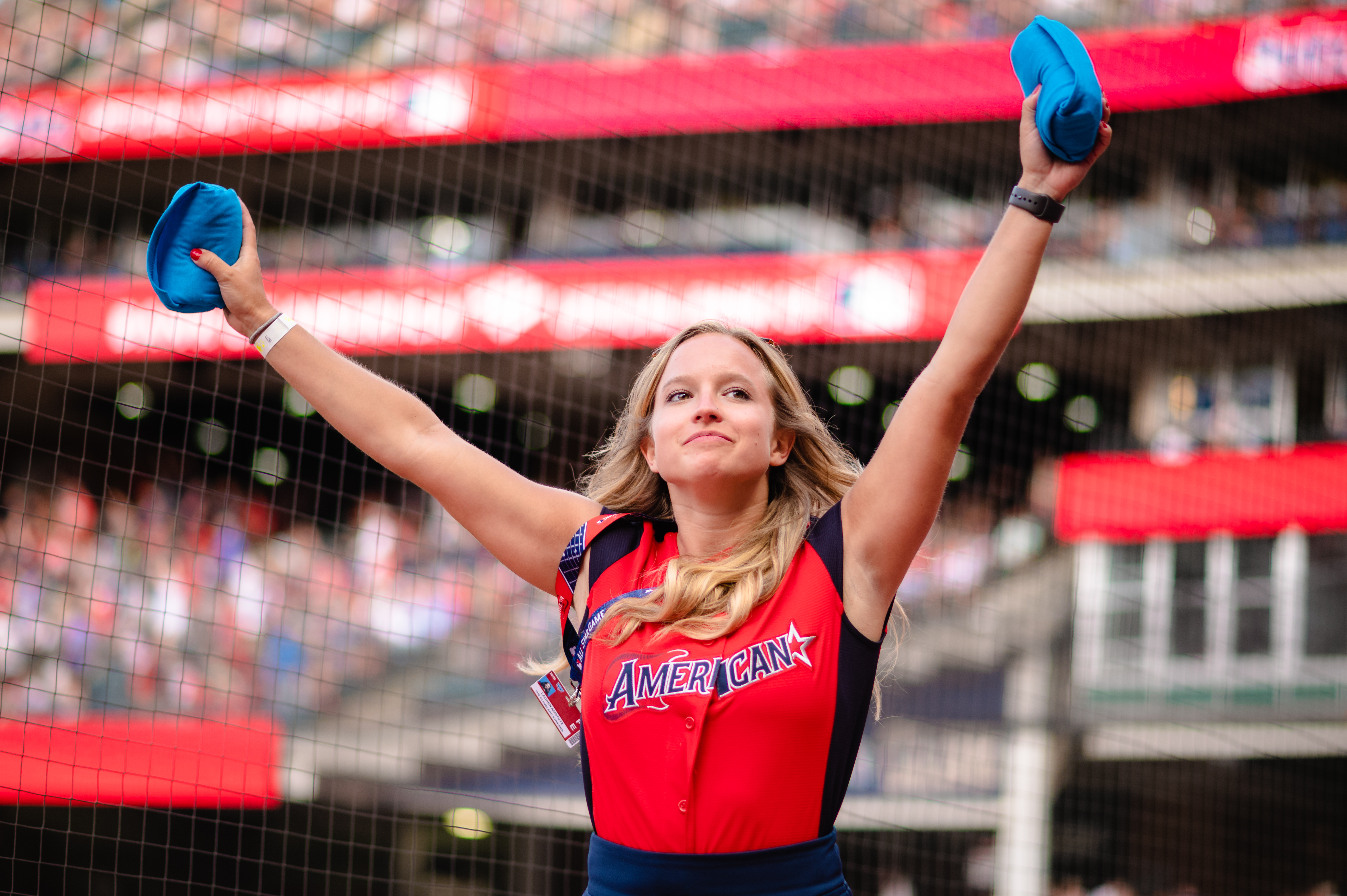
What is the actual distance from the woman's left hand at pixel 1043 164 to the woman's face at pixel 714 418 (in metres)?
0.47

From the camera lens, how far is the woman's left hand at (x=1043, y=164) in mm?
1422

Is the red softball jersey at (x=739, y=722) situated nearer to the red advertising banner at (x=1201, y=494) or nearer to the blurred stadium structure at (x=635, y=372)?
the blurred stadium structure at (x=635, y=372)

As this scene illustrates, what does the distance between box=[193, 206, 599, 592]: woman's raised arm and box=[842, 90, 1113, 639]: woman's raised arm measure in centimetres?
49

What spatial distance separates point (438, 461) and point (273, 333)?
0.32 m

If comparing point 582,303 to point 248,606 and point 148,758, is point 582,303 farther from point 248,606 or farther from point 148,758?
point 148,758

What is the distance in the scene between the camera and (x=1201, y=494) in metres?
11.3

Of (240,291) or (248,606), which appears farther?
(248,606)

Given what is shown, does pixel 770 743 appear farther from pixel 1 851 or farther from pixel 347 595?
pixel 1 851

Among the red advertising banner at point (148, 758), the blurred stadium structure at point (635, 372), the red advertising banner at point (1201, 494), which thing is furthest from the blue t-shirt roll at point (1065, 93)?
the red advertising banner at point (1201, 494)

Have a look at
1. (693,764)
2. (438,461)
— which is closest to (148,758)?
(438,461)

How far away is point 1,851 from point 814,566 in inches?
466

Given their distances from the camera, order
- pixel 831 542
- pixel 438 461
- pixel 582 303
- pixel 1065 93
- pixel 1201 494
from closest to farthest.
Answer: pixel 1065 93, pixel 831 542, pixel 438 461, pixel 1201 494, pixel 582 303

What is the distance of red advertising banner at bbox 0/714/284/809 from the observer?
923 cm

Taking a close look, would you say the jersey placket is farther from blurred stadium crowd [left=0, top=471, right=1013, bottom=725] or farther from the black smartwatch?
blurred stadium crowd [left=0, top=471, right=1013, bottom=725]
